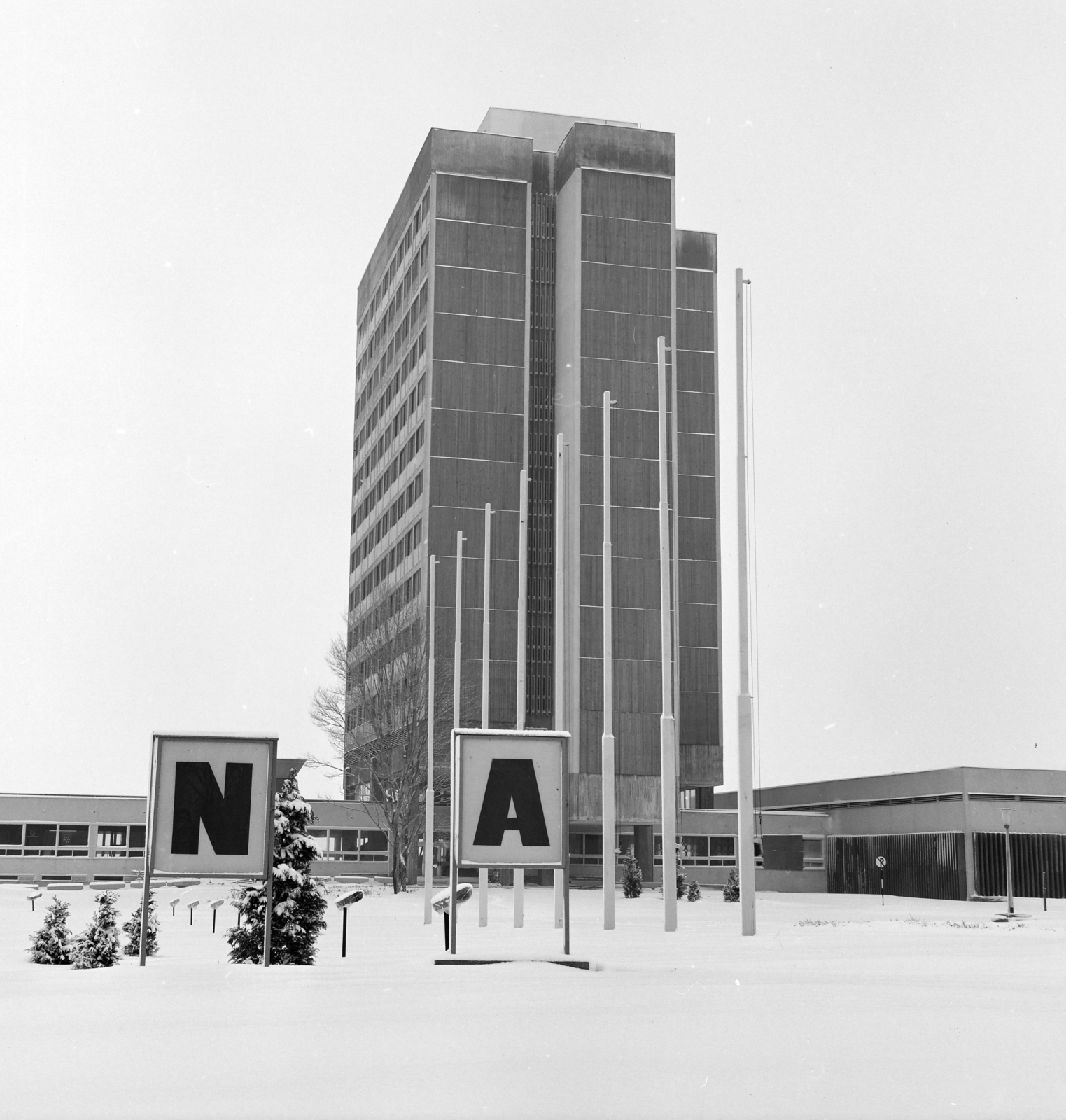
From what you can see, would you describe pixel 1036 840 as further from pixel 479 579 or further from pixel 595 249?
pixel 595 249

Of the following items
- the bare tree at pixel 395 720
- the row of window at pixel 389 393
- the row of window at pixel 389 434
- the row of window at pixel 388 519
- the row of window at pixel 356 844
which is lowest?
the row of window at pixel 356 844

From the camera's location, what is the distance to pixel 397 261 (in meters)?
100

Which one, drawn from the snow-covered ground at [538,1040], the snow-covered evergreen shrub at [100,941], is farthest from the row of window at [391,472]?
the snow-covered ground at [538,1040]

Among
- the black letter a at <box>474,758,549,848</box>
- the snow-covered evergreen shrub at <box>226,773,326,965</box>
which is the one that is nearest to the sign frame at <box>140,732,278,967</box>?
the black letter a at <box>474,758,549,848</box>

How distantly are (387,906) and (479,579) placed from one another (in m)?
30.2

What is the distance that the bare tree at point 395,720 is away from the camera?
66.8 m

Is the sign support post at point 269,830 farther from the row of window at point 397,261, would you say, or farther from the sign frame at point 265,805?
the row of window at point 397,261

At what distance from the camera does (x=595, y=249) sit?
87.5m

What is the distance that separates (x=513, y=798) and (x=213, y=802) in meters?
3.68

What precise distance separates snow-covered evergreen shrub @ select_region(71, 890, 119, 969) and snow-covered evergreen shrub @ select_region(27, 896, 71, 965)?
1.68 ft

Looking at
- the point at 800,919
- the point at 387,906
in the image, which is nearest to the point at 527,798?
the point at 800,919

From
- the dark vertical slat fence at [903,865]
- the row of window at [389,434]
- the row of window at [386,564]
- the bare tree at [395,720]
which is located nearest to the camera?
the dark vertical slat fence at [903,865]

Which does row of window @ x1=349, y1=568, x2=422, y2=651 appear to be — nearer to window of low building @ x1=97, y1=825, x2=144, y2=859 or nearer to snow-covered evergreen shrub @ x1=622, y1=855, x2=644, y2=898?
window of low building @ x1=97, y1=825, x2=144, y2=859

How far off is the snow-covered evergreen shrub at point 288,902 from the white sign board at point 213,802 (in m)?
4.62
